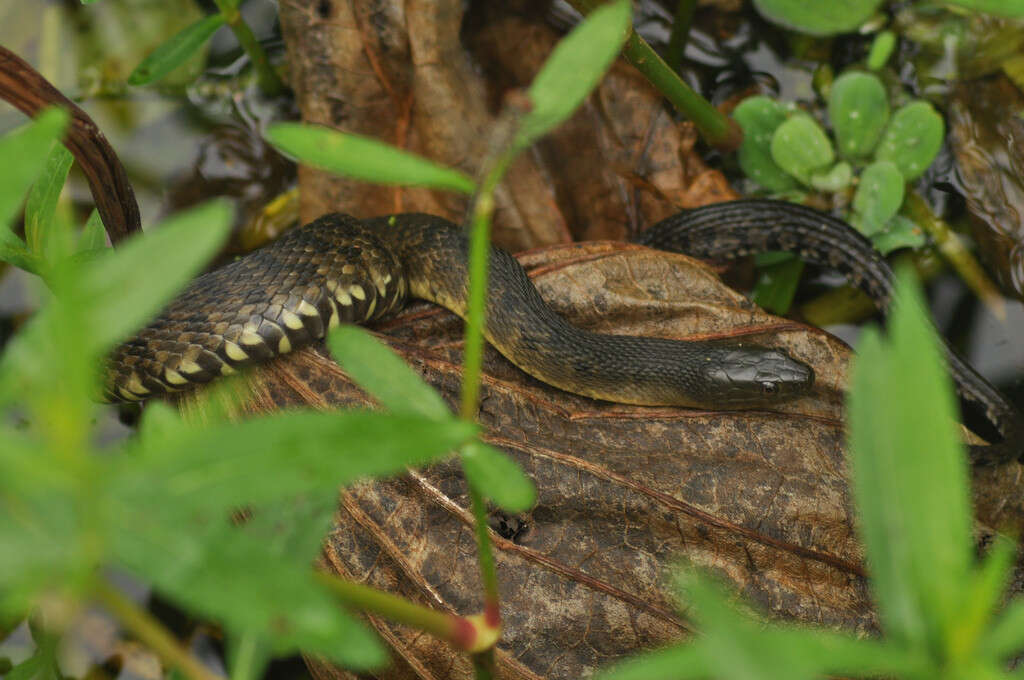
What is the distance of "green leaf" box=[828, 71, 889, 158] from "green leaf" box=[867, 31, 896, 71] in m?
0.25

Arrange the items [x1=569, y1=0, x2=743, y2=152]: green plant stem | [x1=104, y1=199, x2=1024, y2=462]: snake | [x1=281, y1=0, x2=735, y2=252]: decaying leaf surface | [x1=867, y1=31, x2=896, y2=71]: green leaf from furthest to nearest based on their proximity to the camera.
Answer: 1. [x1=867, y1=31, x2=896, y2=71]: green leaf
2. [x1=281, y1=0, x2=735, y2=252]: decaying leaf surface
3. [x1=569, y1=0, x2=743, y2=152]: green plant stem
4. [x1=104, y1=199, x2=1024, y2=462]: snake

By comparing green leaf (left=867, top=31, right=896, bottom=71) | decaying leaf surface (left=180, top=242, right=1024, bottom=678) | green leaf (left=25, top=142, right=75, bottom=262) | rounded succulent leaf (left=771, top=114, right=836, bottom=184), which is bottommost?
decaying leaf surface (left=180, top=242, right=1024, bottom=678)

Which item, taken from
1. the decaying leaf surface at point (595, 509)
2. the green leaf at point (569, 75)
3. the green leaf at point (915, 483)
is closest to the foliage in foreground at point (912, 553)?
the green leaf at point (915, 483)

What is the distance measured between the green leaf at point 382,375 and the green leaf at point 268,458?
1.41 feet

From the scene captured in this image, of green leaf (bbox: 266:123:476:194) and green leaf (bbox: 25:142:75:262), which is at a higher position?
green leaf (bbox: 266:123:476:194)

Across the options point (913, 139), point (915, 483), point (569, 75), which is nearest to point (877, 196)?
point (913, 139)

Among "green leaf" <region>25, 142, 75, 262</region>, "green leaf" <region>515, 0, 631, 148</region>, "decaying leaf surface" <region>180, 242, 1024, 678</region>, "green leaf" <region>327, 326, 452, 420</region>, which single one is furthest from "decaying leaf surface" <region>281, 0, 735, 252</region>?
"green leaf" <region>515, 0, 631, 148</region>

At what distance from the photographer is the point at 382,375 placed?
1.50 metres

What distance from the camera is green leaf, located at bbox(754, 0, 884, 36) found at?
4297 millimetres

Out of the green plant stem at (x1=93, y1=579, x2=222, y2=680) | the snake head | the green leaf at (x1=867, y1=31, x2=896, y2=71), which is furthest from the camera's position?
the green leaf at (x1=867, y1=31, x2=896, y2=71)

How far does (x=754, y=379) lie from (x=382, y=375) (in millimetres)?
2340

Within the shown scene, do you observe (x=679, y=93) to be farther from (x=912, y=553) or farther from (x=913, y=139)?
(x=912, y=553)

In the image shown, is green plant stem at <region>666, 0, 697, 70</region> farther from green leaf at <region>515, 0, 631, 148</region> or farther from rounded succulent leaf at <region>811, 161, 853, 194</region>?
green leaf at <region>515, 0, 631, 148</region>

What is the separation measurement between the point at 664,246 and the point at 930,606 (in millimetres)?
3379
